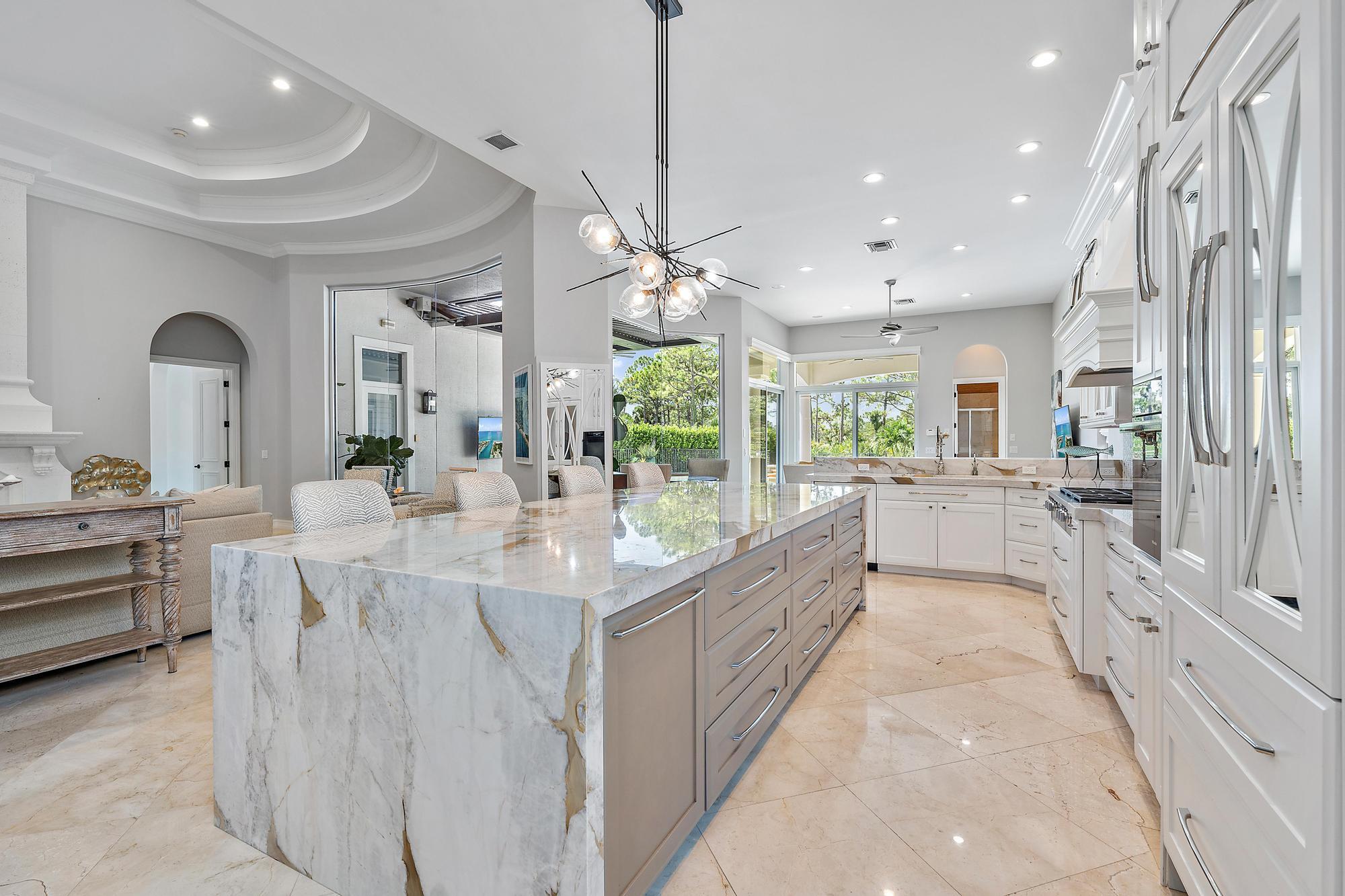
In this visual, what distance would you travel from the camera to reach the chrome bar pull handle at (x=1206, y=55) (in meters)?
1.10

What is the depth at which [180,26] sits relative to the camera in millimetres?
3807

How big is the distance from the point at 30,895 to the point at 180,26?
4624 millimetres

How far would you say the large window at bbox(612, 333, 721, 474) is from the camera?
27.6 feet

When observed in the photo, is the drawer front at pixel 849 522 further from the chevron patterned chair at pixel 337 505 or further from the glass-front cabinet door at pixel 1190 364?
the chevron patterned chair at pixel 337 505

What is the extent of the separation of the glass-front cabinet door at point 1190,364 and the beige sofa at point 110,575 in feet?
10.3

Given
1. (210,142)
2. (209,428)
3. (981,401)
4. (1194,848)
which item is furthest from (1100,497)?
(209,428)

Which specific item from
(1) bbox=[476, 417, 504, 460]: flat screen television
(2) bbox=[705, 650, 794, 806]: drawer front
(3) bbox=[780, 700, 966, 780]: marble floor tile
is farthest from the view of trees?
(2) bbox=[705, 650, 794, 806]: drawer front

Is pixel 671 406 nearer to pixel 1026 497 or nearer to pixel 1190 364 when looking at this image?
pixel 1026 497

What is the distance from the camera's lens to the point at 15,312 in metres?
4.89

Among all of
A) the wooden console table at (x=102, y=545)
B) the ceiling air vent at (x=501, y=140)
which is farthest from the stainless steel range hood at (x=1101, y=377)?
the wooden console table at (x=102, y=545)

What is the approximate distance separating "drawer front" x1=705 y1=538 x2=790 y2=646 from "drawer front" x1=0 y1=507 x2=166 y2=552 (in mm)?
2903

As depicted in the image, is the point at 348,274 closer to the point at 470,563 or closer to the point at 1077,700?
the point at 470,563

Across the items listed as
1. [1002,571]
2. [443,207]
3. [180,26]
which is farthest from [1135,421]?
[443,207]

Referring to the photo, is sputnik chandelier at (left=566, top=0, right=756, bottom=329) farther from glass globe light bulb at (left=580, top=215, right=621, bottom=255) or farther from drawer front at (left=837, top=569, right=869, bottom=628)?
drawer front at (left=837, top=569, right=869, bottom=628)
